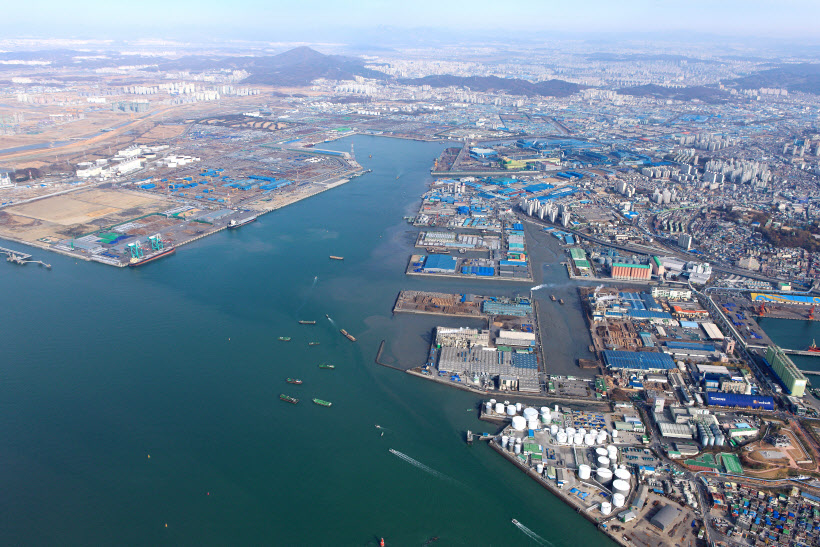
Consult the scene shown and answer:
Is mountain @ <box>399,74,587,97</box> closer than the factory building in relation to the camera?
No

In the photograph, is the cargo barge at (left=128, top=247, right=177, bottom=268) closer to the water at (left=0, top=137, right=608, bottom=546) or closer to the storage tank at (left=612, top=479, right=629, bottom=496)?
the water at (left=0, top=137, right=608, bottom=546)

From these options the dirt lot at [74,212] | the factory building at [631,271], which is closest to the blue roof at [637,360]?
the factory building at [631,271]

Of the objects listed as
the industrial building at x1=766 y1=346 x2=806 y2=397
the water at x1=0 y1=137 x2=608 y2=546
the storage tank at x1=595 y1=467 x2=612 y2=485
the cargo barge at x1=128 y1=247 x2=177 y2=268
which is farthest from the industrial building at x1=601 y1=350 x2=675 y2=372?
the cargo barge at x1=128 y1=247 x2=177 y2=268

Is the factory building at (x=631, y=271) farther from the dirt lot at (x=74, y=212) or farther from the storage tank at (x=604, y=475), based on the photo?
the dirt lot at (x=74, y=212)

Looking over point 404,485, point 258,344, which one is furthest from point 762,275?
point 258,344

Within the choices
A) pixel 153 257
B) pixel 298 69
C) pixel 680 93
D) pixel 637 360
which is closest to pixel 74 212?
pixel 153 257

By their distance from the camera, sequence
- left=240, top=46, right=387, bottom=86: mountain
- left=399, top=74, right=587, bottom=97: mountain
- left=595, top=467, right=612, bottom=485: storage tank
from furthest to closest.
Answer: left=240, top=46, right=387, bottom=86: mountain → left=399, top=74, right=587, bottom=97: mountain → left=595, top=467, right=612, bottom=485: storage tank

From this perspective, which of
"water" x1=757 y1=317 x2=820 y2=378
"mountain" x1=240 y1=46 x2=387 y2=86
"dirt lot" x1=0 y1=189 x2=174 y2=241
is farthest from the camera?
"mountain" x1=240 y1=46 x2=387 y2=86
